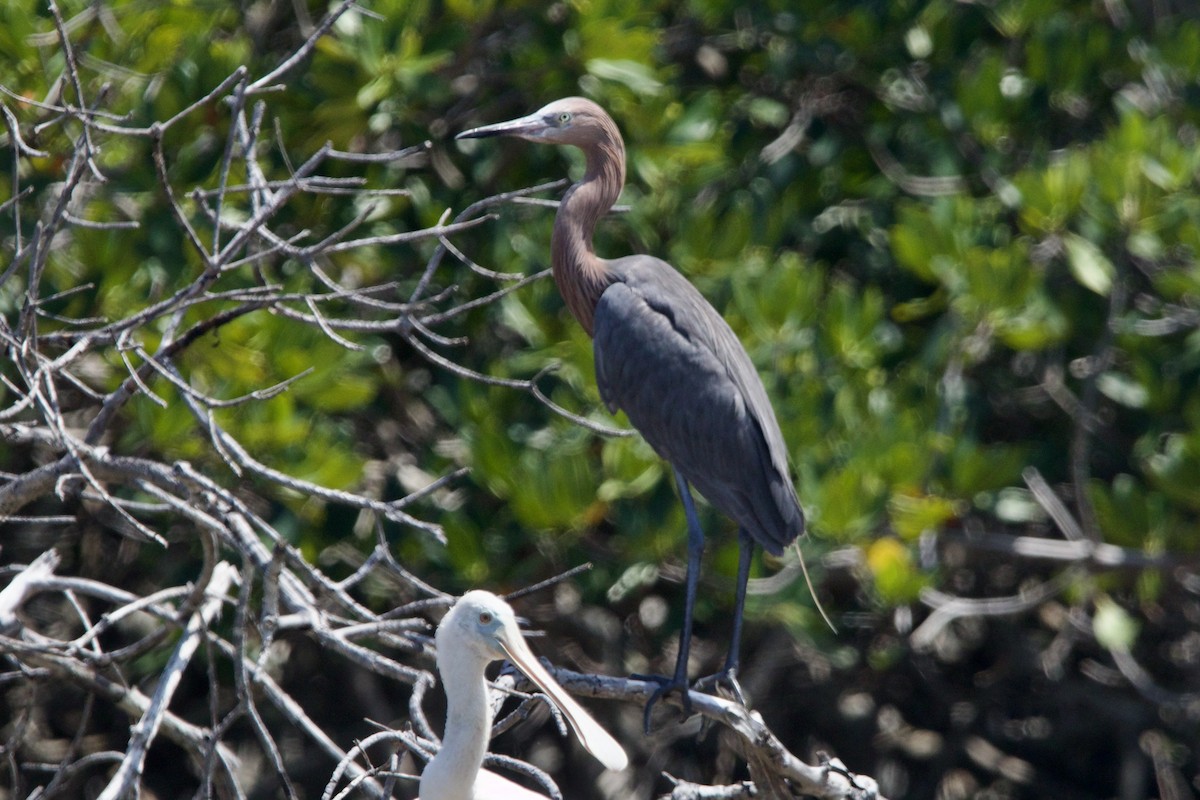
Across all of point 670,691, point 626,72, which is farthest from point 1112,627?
point 626,72

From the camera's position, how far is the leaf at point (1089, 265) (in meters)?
4.85

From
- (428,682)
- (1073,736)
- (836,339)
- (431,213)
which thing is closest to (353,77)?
(431,213)

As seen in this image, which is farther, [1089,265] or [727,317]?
[1089,265]

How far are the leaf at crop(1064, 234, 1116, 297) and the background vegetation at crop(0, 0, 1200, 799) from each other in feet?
0.04

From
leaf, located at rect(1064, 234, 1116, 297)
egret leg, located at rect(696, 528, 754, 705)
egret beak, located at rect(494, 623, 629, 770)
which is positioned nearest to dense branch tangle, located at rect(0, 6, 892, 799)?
egret beak, located at rect(494, 623, 629, 770)

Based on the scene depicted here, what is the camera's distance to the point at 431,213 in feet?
15.4

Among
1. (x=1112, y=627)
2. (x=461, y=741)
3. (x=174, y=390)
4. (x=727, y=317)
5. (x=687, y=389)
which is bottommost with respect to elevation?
(x=1112, y=627)

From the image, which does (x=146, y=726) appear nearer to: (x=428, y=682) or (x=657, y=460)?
(x=428, y=682)

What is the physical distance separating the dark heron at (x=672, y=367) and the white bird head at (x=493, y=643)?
1084 mm

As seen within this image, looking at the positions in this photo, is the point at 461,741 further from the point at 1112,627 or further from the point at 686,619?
the point at 1112,627

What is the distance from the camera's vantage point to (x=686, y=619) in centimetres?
396

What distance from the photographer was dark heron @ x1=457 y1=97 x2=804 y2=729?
156 inches

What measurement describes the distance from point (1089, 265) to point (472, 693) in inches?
116

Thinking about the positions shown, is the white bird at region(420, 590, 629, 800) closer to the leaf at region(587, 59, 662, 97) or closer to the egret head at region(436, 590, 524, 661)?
the egret head at region(436, 590, 524, 661)
